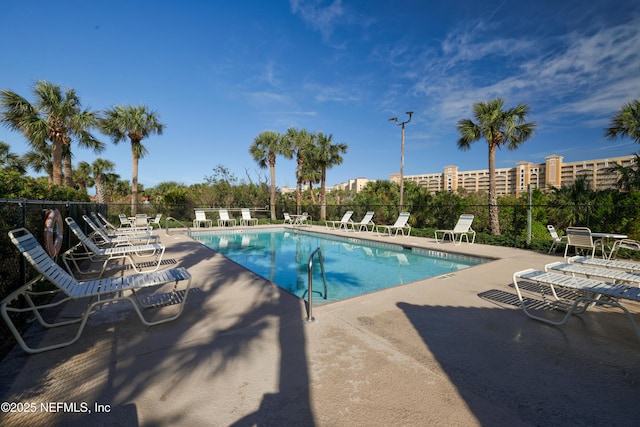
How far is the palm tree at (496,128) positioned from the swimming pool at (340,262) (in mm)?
4833

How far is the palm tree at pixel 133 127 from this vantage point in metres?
15.4

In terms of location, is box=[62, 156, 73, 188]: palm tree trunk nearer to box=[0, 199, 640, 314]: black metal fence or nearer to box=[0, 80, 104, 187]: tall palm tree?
box=[0, 80, 104, 187]: tall palm tree

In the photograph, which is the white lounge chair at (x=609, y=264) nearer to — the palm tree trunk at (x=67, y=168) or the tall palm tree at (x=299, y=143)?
the tall palm tree at (x=299, y=143)

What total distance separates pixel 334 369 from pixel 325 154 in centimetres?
1756

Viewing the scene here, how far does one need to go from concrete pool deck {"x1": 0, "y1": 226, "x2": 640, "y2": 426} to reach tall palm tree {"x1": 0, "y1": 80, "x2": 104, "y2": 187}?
13.3m

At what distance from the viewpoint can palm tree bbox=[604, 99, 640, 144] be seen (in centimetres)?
1019

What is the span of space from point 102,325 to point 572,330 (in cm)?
470

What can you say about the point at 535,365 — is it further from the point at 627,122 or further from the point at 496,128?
the point at 627,122

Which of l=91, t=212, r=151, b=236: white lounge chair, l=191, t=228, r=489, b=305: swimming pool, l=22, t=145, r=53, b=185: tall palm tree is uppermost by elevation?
l=22, t=145, r=53, b=185: tall palm tree

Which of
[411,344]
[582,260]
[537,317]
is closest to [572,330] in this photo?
[537,317]

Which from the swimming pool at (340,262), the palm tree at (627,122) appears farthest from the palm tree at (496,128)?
the swimming pool at (340,262)

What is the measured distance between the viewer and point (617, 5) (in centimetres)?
918

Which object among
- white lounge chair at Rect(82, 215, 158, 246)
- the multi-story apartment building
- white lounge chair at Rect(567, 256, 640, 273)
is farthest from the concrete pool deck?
the multi-story apartment building

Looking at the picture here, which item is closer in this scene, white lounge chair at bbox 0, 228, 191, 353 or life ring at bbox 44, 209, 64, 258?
white lounge chair at bbox 0, 228, 191, 353
